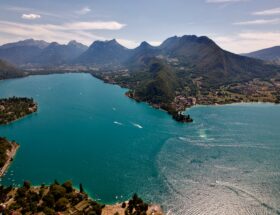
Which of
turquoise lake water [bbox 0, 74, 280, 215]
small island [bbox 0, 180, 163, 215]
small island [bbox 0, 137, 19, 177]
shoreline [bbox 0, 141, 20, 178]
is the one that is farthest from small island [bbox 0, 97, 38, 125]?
small island [bbox 0, 180, 163, 215]

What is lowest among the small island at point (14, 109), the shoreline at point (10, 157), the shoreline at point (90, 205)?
the shoreline at point (90, 205)

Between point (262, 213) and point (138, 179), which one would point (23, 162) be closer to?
point (138, 179)

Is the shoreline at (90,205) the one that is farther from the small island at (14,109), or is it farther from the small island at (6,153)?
the small island at (14,109)

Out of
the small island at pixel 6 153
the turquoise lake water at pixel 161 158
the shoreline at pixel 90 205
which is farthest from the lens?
the small island at pixel 6 153

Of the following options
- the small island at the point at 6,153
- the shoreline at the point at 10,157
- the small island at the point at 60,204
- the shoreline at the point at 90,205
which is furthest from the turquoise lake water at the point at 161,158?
the small island at the point at 60,204

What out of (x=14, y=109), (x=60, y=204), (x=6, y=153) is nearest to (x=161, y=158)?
(x=60, y=204)
